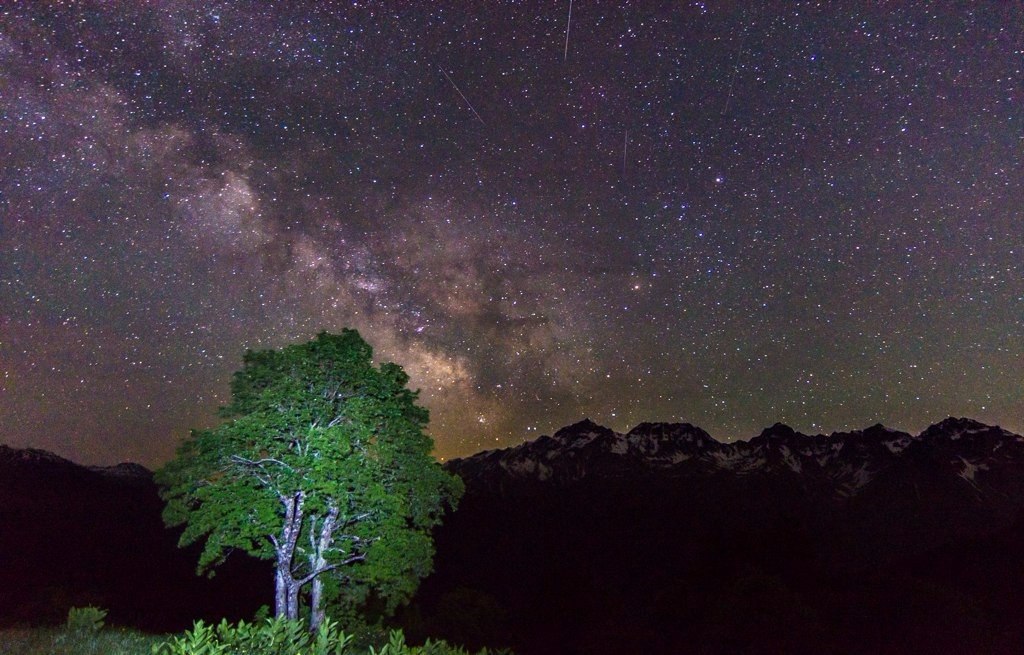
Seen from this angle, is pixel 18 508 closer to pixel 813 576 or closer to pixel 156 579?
pixel 156 579

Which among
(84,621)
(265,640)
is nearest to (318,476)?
(84,621)

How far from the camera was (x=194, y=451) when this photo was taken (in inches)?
851

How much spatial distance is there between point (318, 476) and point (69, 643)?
8.87m

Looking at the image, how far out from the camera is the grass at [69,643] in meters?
9.34

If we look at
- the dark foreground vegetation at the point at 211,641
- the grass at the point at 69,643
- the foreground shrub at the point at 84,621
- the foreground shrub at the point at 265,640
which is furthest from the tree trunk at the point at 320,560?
the foreground shrub at the point at 265,640

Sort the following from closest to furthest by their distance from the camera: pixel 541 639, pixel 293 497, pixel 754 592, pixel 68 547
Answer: pixel 293 497, pixel 754 592, pixel 541 639, pixel 68 547

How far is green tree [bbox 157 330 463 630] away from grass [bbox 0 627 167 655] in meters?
7.39

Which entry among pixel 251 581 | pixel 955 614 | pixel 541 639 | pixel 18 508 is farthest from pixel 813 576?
pixel 18 508

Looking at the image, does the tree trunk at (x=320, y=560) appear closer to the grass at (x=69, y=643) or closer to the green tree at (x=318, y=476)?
the green tree at (x=318, y=476)

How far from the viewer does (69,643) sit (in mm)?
10055

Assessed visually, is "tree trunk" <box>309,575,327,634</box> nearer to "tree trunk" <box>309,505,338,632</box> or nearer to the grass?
"tree trunk" <box>309,505,338,632</box>

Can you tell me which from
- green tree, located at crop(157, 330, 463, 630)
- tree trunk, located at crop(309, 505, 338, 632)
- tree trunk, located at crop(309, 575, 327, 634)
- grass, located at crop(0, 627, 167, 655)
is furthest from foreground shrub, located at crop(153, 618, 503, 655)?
tree trunk, located at crop(309, 575, 327, 634)

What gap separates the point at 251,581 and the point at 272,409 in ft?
381

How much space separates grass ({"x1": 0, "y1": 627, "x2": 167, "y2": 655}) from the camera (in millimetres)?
9336
